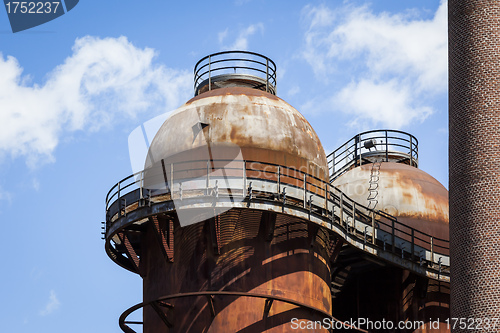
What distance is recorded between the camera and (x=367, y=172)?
4394 centimetres

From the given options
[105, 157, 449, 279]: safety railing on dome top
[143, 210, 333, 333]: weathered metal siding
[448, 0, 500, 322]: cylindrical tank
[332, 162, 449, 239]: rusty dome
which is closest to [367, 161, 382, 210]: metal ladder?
[332, 162, 449, 239]: rusty dome

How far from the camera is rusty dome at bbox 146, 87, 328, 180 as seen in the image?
35344mm

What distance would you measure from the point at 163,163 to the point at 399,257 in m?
9.61

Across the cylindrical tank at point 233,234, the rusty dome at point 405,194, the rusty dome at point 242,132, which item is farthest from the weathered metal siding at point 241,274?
the rusty dome at point 405,194

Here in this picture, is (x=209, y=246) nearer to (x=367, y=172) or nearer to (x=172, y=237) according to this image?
(x=172, y=237)

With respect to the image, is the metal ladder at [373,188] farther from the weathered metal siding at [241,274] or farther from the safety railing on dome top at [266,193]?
the weathered metal siding at [241,274]

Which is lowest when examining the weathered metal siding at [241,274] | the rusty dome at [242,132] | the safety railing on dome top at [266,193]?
the weathered metal siding at [241,274]

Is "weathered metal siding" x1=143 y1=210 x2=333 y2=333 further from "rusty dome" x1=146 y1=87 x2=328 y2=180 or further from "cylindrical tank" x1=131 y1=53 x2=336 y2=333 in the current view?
"rusty dome" x1=146 y1=87 x2=328 y2=180

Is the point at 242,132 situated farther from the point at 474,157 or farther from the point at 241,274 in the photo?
the point at 474,157

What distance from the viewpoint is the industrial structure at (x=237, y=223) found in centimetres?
3359

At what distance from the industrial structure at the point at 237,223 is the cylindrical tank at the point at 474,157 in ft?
13.6

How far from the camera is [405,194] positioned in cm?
4256

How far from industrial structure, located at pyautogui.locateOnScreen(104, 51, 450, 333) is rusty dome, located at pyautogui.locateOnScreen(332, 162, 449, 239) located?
2.65m

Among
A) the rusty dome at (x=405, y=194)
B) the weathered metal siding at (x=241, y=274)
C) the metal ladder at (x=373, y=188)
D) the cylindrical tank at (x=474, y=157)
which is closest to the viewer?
the cylindrical tank at (x=474, y=157)
